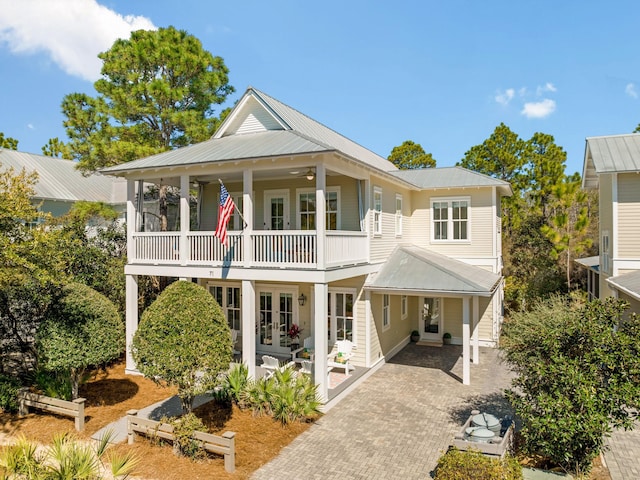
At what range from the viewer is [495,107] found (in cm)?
3191

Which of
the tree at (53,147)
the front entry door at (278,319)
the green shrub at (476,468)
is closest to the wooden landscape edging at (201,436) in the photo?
the green shrub at (476,468)

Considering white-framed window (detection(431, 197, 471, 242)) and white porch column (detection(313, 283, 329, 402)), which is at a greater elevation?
white-framed window (detection(431, 197, 471, 242))

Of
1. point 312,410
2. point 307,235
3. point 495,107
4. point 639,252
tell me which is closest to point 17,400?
point 312,410

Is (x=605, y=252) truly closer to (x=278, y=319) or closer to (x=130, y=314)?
(x=278, y=319)

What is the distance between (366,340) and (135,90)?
561 inches

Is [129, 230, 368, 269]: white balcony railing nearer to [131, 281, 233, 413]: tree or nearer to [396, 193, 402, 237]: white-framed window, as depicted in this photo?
[131, 281, 233, 413]: tree

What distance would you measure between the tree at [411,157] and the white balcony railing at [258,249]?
89.0 ft

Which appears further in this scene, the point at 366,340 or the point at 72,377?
the point at 366,340

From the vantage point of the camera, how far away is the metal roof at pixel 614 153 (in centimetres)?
1441

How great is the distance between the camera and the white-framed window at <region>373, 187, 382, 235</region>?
49.9ft

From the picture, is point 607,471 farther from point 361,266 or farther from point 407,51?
point 407,51

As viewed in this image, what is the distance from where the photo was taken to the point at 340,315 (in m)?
15.2

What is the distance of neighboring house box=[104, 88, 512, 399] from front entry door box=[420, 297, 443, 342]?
0.15 feet

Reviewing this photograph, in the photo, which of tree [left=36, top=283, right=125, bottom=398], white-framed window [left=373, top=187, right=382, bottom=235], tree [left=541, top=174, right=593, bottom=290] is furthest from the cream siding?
tree [left=36, top=283, right=125, bottom=398]
